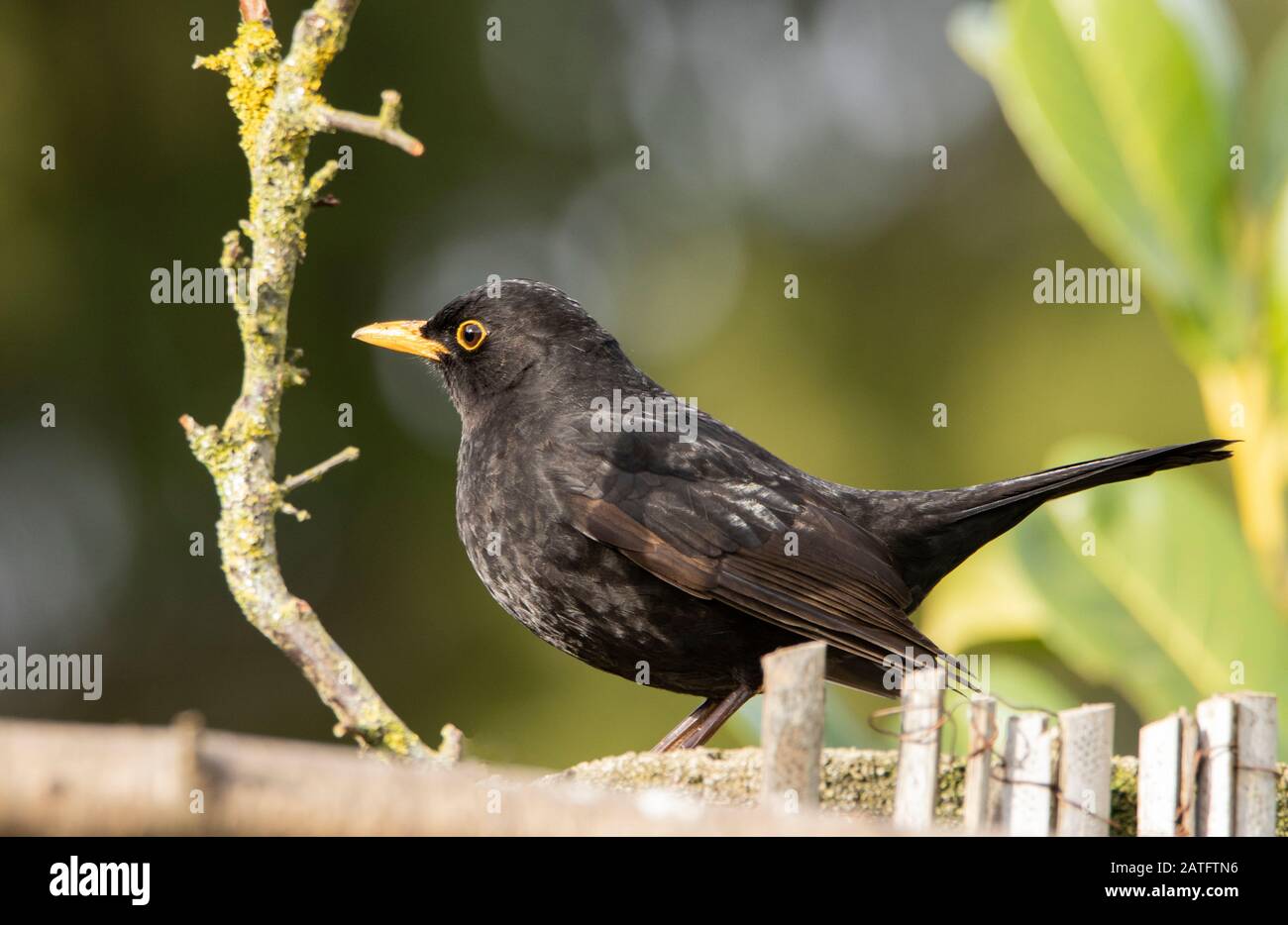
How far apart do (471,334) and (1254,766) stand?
2569 mm

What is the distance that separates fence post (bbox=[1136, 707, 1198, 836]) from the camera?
2666 millimetres

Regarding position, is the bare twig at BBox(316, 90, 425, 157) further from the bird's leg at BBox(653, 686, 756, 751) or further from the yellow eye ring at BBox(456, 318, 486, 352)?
the bird's leg at BBox(653, 686, 756, 751)

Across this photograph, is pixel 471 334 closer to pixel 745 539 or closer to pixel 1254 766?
pixel 745 539

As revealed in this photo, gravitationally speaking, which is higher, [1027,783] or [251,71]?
[251,71]

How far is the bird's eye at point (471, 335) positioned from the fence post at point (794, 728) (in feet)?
7.42

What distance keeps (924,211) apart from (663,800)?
9287mm

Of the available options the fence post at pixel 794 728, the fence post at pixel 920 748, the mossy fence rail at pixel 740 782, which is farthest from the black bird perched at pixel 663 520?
the fence post at pixel 794 728

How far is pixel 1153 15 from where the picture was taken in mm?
4418

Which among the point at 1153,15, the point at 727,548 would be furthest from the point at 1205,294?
the point at 727,548

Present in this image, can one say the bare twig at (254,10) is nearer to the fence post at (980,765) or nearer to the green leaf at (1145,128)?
the fence post at (980,765)

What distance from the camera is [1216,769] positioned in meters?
2.65

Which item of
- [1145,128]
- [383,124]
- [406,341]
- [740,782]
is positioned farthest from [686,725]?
[1145,128]

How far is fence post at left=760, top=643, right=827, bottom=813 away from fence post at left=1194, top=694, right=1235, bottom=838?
36.9 inches
